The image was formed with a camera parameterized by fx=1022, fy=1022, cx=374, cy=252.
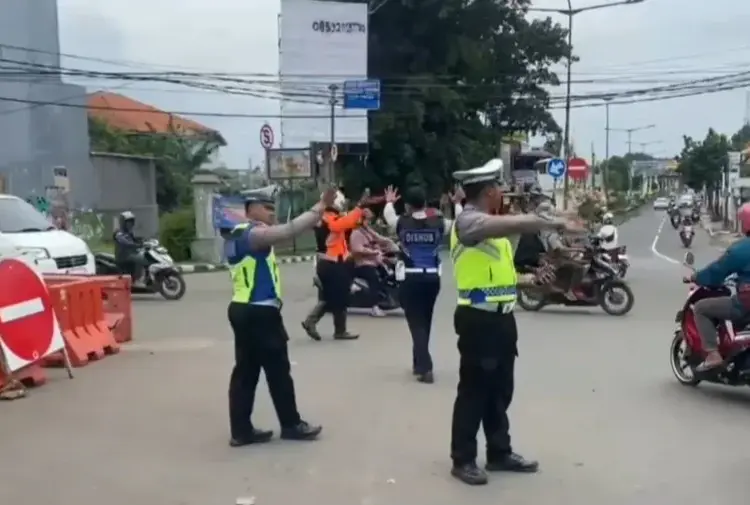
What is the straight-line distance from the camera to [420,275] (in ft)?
31.1

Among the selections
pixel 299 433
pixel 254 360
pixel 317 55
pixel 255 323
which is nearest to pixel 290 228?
pixel 255 323

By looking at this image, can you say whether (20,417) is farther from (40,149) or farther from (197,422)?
(40,149)

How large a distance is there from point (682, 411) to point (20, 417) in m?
5.35

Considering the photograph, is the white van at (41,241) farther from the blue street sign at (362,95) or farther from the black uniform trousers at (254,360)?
the blue street sign at (362,95)

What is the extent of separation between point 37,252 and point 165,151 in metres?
45.3

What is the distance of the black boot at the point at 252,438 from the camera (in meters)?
7.07

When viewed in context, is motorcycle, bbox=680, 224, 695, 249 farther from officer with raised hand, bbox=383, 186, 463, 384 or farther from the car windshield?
officer with raised hand, bbox=383, 186, 463, 384

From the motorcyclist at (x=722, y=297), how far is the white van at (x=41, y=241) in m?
9.48

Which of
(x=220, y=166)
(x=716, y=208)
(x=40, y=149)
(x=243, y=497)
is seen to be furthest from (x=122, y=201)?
(x=716, y=208)

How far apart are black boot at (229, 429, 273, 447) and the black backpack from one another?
9543 millimetres

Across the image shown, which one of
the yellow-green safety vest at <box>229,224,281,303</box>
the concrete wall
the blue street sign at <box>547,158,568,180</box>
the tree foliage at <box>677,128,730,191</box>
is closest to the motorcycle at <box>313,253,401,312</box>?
the yellow-green safety vest at <box>229,224,281,303</box>

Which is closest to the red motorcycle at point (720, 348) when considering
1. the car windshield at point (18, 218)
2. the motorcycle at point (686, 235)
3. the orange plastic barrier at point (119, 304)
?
the orange plastic barrier at point (119, 304)

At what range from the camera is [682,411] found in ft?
27.1

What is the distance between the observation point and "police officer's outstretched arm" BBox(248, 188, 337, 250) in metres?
6.68
